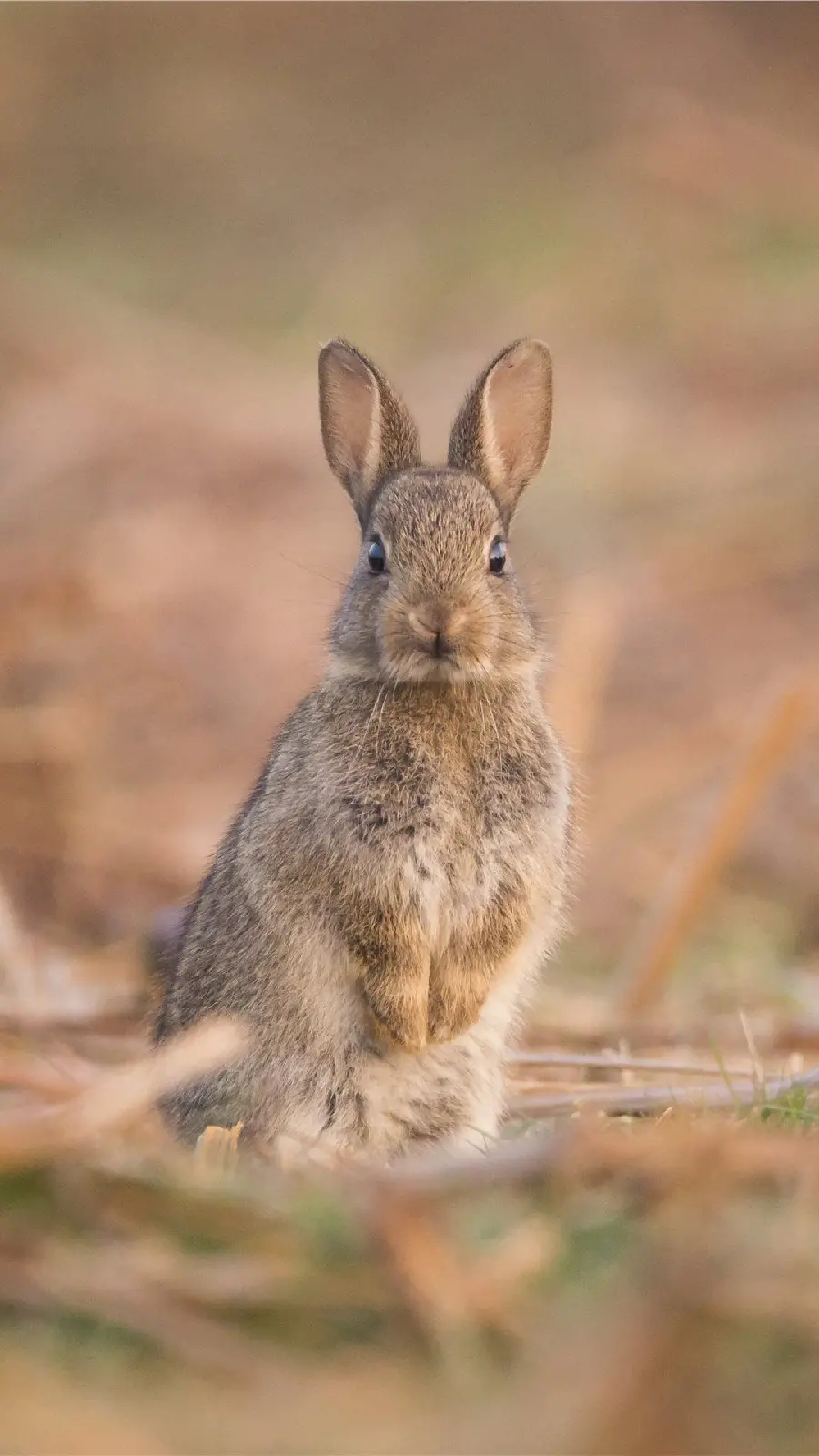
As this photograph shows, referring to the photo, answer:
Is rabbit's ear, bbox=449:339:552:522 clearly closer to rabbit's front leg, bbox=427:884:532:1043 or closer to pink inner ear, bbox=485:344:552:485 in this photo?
pink inner ear, bbox=485:344:552:485

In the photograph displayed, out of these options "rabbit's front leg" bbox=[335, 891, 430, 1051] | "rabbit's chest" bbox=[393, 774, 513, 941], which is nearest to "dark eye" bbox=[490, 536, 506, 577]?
"rabbit's chest" bbox=[393, 774, 513, 941]

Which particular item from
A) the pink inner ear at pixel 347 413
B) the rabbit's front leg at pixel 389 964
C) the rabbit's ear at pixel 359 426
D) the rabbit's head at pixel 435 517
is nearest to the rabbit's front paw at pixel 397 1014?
the rabbit's front leg at pixel 389 964

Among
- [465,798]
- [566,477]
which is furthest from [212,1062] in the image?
[566,477]

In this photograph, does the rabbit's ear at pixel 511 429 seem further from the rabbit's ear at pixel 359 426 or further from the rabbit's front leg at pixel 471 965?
the rabbit's front leg at pixel 471 965

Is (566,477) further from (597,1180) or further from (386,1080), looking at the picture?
(597,1180)

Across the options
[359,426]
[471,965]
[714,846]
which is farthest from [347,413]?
[714,846]

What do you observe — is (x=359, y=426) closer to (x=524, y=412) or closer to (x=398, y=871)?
(x=524, y=412)
